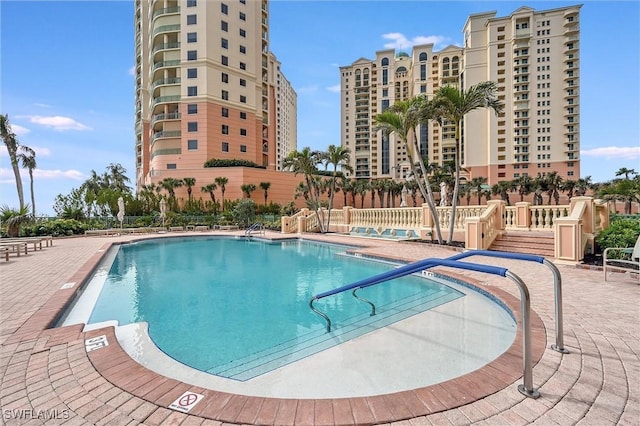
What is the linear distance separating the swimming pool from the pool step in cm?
1

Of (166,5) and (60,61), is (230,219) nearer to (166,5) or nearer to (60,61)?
(60,61)

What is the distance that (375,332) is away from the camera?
14.4 ft

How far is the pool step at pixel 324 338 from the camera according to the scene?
3.48 m

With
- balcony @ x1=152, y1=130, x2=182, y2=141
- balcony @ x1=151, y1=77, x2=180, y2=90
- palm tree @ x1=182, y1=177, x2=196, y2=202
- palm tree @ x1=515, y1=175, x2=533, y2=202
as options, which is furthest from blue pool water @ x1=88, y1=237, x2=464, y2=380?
palm tree @ x1=515, y1=175, x2=533, y2=202

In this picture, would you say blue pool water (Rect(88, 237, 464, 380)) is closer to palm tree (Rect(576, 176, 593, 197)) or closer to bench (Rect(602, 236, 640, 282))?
bench (Rect(602, 236, 640, 282))

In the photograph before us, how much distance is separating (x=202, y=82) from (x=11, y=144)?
2020cm

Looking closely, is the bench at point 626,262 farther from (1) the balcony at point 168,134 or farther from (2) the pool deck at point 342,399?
(1) the balcony at point 168,134

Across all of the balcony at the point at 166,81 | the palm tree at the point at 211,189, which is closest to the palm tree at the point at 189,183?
the palm tree at the point at 211,189

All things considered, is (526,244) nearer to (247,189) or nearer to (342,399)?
(342,399)

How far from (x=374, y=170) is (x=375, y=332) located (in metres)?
75.1

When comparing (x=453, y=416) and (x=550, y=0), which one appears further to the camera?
(x=550, y=0)

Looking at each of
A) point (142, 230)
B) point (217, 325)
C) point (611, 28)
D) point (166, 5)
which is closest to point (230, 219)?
point (142, 230)

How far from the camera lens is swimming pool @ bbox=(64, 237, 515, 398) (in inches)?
155

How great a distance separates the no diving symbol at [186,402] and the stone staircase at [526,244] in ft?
34.2
